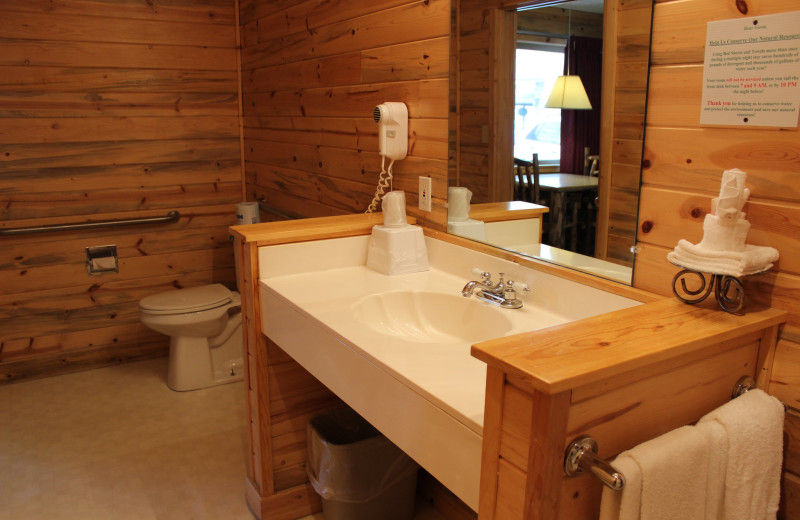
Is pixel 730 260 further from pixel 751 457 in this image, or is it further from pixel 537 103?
pixel 537 103

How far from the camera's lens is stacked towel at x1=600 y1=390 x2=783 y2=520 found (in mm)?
976

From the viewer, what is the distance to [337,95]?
2.66 metres

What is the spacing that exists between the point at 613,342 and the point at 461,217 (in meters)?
1.05

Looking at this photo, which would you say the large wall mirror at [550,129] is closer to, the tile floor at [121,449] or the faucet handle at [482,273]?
the faucet handle at [482,273]

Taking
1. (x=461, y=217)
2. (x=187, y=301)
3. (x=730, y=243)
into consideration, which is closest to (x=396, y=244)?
(x=461, y=217)

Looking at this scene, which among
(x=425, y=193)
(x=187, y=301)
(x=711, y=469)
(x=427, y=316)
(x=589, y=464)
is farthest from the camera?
(x=187, y=301)

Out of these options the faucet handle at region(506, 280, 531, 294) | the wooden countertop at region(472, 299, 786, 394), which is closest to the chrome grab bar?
the faucet handle at region(506, 280, 531, 294)

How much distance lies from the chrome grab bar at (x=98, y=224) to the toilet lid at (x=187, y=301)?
460mm

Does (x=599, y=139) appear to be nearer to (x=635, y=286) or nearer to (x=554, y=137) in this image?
(x=554, y=137)

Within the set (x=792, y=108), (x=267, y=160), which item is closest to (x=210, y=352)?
(x=267, y=160)

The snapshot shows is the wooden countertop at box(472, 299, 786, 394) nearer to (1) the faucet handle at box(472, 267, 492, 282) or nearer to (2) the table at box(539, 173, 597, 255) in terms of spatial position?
(2) the table at box(539, 173, 597, 255)

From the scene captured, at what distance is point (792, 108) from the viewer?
1118 mm

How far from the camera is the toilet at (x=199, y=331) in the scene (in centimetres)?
307

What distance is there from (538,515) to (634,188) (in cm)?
77
